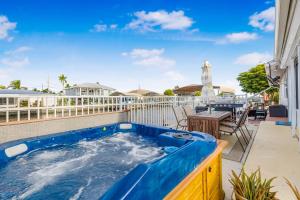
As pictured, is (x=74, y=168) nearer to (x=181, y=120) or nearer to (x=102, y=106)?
(x=102, y=106)

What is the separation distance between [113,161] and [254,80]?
21.8 m

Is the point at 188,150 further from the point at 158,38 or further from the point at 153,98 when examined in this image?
the point at 158,38

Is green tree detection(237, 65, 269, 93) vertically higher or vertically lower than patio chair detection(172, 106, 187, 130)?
higher

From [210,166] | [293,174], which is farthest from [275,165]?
[210,166]

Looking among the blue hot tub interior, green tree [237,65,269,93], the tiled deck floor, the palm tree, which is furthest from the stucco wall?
the palm tree

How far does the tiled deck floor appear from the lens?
248cm

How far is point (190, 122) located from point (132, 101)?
6.99 feet

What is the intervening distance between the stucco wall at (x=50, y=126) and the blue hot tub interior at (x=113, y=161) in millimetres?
799

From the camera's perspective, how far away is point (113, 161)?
3029 millimetres

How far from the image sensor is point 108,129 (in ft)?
13.8

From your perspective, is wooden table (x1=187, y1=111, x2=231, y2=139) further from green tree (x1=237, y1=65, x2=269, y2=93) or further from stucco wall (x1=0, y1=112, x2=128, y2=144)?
green tree (x1=237, y1=65, x2=269, y2=93)

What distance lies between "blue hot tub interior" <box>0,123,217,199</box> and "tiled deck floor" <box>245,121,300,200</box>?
→ 3.58 ft

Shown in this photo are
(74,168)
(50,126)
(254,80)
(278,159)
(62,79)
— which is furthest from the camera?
(62,79)

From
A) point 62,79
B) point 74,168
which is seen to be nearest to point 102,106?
point 74,168
